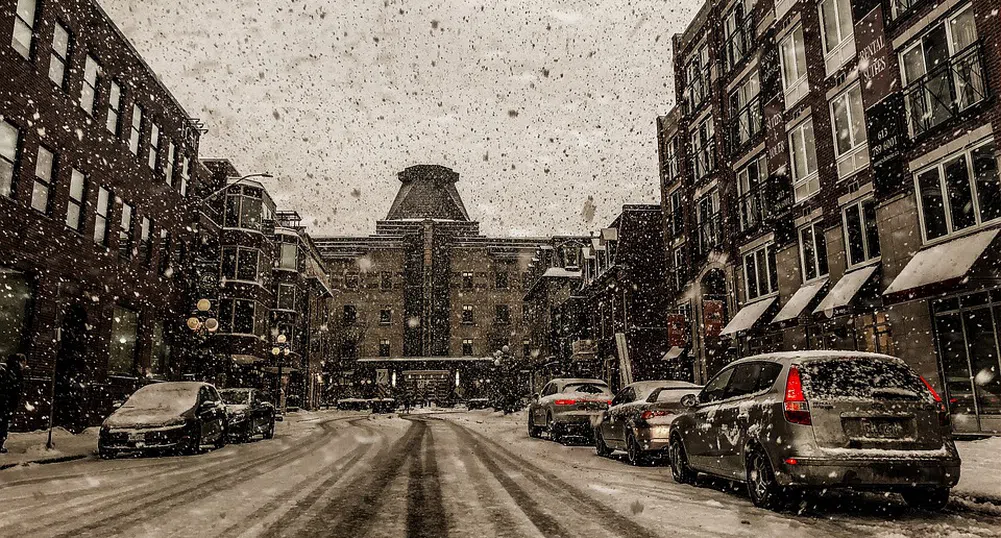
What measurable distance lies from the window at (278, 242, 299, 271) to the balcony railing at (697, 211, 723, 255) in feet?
95.0

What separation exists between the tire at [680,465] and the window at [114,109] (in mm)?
21217

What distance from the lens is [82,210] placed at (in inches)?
817

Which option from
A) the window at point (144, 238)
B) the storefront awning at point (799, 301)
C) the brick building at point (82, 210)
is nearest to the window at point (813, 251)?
the storefront awning at point (799, 301)

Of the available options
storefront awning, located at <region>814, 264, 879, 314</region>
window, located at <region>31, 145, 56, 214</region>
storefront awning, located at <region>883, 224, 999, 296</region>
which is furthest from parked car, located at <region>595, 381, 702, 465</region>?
window, located at <region>31, 145, 56, 214</region>

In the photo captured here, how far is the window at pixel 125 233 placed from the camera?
23.4 meters

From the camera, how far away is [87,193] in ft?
68.5

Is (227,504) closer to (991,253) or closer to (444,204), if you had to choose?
(991,253)

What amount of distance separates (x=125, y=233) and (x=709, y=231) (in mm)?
21351

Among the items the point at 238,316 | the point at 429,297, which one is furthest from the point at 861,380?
the point at 429,297

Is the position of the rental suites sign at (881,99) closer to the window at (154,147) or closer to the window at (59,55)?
the window at (59,55)

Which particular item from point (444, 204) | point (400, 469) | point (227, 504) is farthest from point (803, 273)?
point (444, 204)

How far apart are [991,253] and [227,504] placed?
42.5 ft

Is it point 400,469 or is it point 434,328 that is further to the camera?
point 434,328

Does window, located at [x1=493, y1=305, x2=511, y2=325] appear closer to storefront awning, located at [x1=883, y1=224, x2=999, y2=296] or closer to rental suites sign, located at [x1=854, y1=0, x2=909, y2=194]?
rental suites sign, located at [x1=854, y1=0, x2=909, y2=194]
